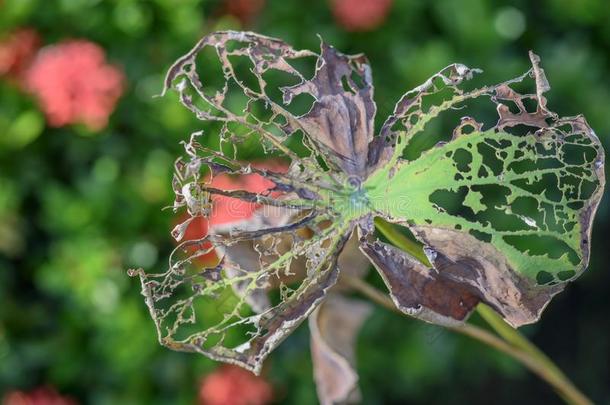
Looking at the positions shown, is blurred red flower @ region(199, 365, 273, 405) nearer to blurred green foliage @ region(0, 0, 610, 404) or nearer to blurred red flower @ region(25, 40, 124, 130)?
blurred green foliage @ region(0, 0, 610, 404)

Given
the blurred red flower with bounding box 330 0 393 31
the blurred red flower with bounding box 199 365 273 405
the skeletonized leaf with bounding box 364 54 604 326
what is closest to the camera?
the skeletonized leaf with bounding box 364 54 604 326

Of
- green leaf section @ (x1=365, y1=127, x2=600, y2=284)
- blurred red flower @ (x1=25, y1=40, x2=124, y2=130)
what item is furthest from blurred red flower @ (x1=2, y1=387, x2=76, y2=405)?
green leaf section @ (x1=365, y1=127, x2=600, y2=284)

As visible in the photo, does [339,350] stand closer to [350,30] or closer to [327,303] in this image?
[327,303]

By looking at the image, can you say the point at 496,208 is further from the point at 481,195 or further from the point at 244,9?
the point at 244,9

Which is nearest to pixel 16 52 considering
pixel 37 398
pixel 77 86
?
pixel 77 86

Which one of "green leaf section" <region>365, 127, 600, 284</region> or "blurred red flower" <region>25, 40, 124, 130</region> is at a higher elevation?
"green leaf section" <region>365, 127, 600, 284</region>

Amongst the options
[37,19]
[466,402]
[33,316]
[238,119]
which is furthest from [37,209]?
[238,119]

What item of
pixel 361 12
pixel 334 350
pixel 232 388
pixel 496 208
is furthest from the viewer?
pixel 361 12
